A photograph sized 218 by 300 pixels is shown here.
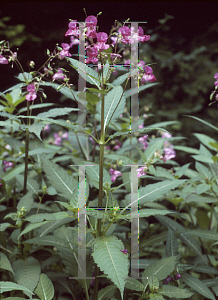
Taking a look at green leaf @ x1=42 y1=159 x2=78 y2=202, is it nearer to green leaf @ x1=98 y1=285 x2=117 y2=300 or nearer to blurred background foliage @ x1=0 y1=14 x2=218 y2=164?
green leaf @ x1=98 y1=285 x2=117 y2=300

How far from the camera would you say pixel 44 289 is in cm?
97

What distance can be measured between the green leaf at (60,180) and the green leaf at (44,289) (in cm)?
29

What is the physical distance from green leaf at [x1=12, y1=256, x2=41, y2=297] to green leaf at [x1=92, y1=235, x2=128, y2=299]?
0.95 feet

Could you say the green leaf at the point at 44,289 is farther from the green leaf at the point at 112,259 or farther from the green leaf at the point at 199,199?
the green leaf at the point at 199,199

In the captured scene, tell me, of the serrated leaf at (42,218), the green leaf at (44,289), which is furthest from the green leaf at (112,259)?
the green leaf at (44,289)

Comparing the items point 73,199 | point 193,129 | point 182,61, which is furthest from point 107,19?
point 73,199

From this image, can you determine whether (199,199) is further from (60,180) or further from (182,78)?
(182,78)

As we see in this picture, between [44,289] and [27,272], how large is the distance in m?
0.09

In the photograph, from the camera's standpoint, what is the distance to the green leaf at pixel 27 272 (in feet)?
3.16

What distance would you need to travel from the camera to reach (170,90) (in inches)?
154

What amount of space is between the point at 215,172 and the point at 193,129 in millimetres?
2417

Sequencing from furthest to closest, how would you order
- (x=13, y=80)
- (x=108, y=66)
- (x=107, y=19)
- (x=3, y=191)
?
(x=107, y=19) → (x=13, y=80) → (x=3, y=191) → (x=108, y=66)

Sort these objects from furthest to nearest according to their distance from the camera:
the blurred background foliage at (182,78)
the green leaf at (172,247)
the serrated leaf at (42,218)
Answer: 1. the blurred background foliage at (182,78)
2. the green leaf at (172,247)
3. the serrated leaf at (42,218)

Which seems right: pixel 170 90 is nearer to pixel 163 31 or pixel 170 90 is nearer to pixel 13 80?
pixel 163 31
